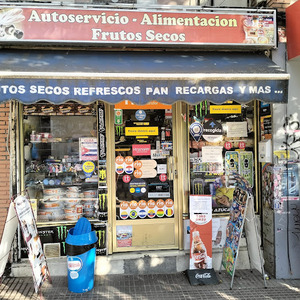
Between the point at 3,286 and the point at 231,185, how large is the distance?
406cm

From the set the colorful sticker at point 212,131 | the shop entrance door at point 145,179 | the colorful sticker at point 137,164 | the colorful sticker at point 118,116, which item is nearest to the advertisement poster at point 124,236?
the shop entrance door at point 145,179

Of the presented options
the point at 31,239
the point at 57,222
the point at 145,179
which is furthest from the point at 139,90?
the point at 57,222

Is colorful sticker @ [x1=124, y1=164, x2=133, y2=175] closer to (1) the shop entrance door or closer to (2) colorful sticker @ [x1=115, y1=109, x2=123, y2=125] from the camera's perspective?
(1) the shop entrance door

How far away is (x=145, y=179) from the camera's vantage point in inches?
221

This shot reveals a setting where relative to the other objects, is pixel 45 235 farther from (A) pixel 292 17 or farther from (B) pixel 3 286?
(A) pixel 292 17

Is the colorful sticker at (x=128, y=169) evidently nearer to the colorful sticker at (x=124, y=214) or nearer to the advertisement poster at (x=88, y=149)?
the advertisement poster at (x=88, y=149)

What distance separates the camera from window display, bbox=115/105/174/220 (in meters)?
5.52

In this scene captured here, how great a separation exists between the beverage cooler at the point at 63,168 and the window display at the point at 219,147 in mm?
1624

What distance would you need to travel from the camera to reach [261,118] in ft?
18.2

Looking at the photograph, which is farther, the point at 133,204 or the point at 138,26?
the point at 133,204

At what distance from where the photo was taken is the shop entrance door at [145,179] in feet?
18.1

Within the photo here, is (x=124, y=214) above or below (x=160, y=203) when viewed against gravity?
below

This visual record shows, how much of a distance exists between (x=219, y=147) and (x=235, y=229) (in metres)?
1.51

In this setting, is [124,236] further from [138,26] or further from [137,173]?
[138,26]
